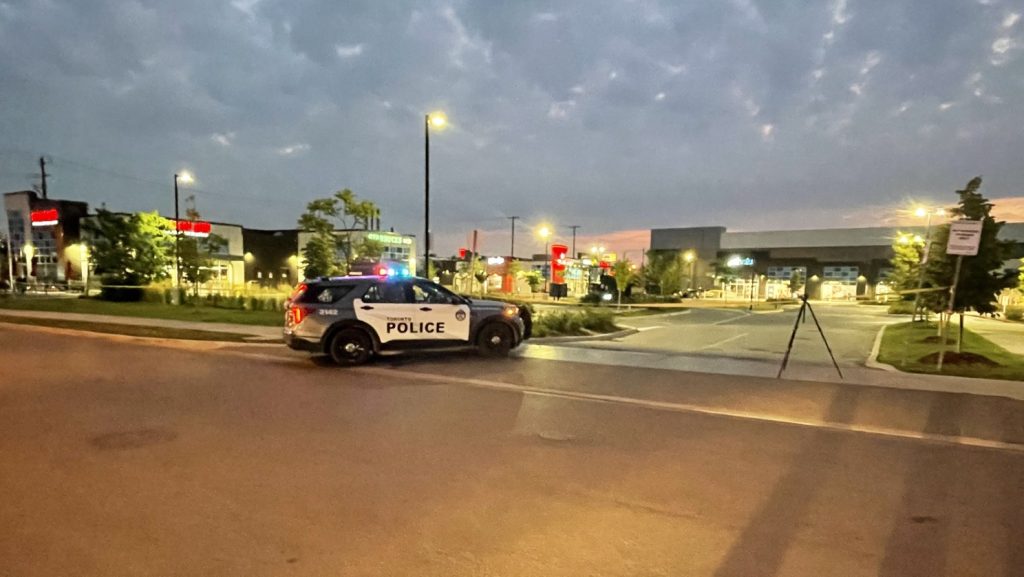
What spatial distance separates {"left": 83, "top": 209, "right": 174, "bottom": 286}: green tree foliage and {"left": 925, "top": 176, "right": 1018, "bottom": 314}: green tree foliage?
120 feet

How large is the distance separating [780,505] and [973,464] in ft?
9.07

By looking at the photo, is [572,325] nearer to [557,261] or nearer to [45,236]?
[557,261]

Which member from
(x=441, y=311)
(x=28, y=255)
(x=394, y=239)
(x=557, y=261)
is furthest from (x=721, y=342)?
(x=28, y=255)

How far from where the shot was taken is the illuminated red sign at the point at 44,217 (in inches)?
1737

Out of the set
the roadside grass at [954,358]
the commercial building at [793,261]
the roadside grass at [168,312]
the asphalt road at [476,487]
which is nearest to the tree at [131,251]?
the roadside grass at [168,312]

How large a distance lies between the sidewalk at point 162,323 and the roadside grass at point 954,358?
50.4ft

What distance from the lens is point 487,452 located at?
219 inches

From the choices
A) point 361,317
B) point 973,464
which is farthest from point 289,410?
point 973,464

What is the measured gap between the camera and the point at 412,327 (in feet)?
36.2

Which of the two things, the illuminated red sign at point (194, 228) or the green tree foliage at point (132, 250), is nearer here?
the green tree foliage at point (132, 250)

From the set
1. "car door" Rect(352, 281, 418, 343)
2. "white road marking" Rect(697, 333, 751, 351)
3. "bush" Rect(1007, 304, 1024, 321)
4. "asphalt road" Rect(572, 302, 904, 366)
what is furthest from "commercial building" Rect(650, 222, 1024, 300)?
"car door" Rect(352, 281, 418, 343)

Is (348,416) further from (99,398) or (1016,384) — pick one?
(1016,384)

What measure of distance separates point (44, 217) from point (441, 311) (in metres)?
50.5

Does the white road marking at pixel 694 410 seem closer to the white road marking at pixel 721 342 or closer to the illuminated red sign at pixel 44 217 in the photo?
the white road marking at pixel 721 342
